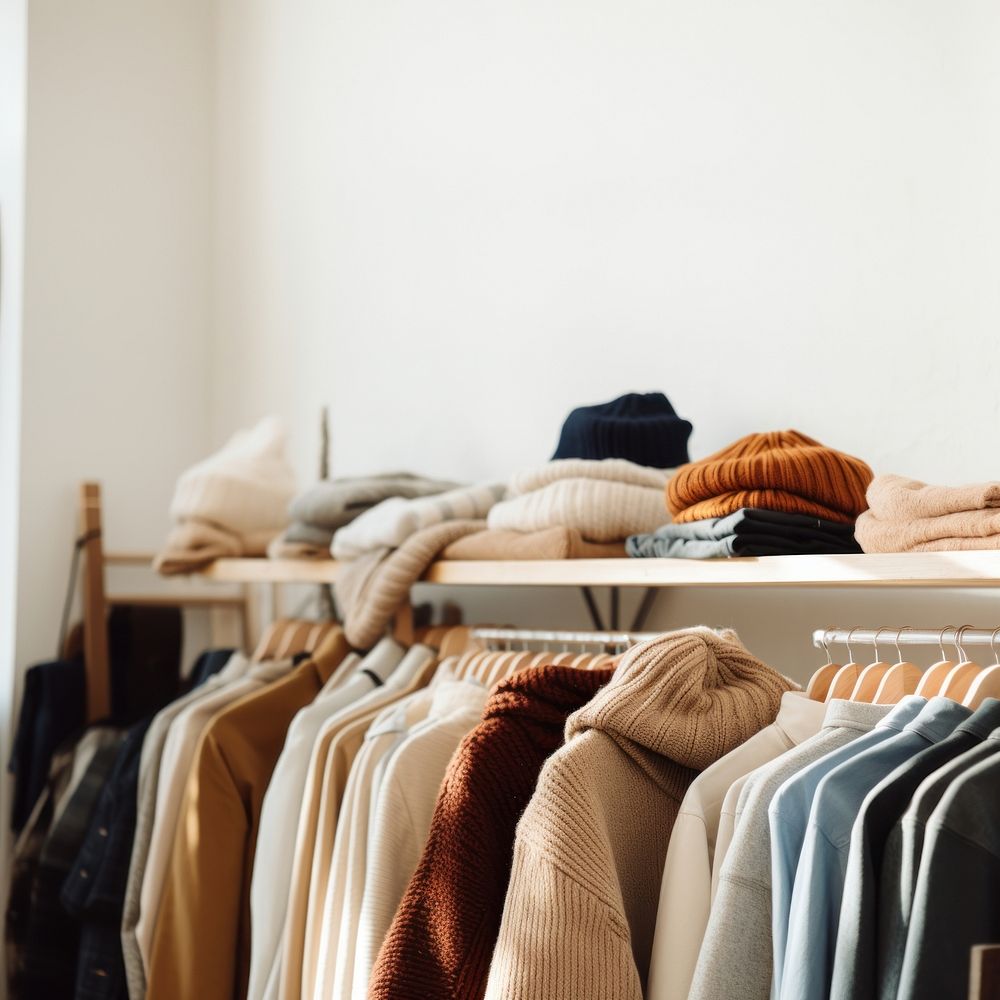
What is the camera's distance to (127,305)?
3.15 meters

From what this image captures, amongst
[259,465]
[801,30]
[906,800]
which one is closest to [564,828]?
[906,800]

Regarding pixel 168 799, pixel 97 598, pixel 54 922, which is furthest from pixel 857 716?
pixel 97 598

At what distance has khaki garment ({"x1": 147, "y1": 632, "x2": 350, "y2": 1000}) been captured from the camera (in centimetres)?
192

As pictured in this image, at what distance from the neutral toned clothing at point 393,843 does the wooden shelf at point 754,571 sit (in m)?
0.27

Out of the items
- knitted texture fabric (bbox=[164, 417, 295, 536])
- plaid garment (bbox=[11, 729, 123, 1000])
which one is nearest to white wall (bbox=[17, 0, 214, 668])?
knitted texture fabric (bbox=[164, 417, 295, 536])

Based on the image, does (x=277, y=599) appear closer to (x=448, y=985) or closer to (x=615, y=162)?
(x=615, y=162)

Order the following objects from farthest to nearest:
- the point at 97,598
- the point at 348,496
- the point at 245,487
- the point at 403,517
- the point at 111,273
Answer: the point at 111,273, the point at 97,598, the point at 245,487, the point at 348,496, the point at 403,517

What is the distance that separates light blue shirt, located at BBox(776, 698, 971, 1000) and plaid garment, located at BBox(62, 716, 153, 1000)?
1448 mm

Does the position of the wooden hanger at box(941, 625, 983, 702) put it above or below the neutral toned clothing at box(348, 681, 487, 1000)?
above

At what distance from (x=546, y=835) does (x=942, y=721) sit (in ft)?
1.34

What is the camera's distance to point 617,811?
129 centimetres

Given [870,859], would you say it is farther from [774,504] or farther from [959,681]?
[774,504]

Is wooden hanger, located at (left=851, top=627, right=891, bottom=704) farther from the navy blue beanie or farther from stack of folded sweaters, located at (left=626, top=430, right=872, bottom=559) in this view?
the navy blue beanie

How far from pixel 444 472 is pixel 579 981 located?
161 cm
